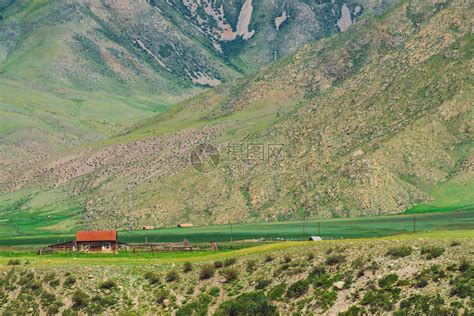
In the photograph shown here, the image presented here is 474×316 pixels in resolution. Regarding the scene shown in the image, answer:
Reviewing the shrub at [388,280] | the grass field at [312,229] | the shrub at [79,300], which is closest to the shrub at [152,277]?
the shrub at [79,300]

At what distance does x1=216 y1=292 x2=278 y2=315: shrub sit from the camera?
6166 cm

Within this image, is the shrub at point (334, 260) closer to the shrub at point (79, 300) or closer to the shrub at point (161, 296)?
the shrub at point (161, 296)

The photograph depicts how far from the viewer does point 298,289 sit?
2496 inches

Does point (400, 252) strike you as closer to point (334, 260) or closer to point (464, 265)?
point (334, 260)

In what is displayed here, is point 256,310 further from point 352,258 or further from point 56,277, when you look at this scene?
point 56,277

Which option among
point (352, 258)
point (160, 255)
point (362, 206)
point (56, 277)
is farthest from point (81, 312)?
point (362, 206)

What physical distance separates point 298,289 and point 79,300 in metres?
16.4

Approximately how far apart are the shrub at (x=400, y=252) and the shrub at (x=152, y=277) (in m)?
18.0

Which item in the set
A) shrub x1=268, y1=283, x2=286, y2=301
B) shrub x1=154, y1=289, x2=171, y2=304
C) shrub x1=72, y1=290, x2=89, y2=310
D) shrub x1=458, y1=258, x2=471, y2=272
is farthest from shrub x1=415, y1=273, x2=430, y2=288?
shrub x1=72, y1=290, x2=89, y2=310

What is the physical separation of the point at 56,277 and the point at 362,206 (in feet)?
378

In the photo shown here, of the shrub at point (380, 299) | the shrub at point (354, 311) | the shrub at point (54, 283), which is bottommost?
the shrub at point (354, 311)

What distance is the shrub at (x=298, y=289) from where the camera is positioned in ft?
207

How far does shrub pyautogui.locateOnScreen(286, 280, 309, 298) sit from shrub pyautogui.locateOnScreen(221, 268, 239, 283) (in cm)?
646

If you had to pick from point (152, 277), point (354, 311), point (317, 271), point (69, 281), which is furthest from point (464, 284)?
point (69, 281)
